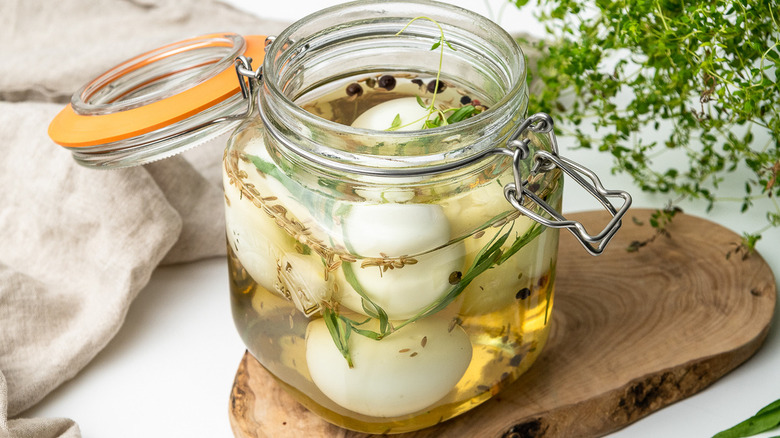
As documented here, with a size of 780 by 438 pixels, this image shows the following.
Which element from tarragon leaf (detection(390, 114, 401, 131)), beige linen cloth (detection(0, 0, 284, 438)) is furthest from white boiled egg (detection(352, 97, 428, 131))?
Answer: beige linen cloth (detection(0, 0, 284, 438))

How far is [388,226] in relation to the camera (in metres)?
0.72

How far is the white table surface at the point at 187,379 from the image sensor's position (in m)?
0.97

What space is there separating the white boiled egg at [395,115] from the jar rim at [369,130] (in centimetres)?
8

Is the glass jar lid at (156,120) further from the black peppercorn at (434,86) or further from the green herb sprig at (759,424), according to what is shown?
the green herb sprig at (759,424)

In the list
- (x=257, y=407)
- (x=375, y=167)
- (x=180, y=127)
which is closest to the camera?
(x=375, y=167)

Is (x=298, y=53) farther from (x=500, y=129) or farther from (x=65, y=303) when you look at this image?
(x=65, y=303)

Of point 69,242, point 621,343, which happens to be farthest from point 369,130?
point 69,242

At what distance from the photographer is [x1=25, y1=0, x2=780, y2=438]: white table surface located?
38.1 inches

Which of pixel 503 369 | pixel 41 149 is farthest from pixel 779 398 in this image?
pixel 41 149

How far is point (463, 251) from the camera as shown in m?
0.75

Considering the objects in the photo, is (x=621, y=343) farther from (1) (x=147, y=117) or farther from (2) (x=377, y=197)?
(1) (x=147, y=117)

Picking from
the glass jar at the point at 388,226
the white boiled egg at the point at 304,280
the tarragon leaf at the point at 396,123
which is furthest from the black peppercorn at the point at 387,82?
the white boiled egg at the point at 304,280

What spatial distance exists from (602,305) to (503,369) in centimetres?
23

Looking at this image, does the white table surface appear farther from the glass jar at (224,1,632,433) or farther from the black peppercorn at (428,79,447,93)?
the black peppercorn at (428,79,447,93)
